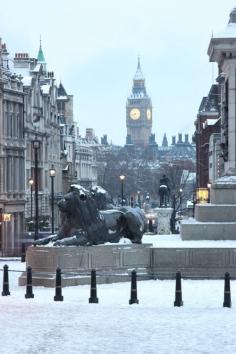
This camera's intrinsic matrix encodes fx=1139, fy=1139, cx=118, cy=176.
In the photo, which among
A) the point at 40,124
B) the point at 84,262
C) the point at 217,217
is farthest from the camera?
the point at 40,124

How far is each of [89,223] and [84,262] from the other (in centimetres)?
143

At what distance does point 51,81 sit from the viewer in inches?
4505

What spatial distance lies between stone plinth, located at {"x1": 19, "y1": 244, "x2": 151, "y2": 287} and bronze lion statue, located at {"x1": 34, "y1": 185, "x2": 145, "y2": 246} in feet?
1.75

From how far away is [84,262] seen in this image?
31.8 metres

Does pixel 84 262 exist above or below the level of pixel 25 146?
below

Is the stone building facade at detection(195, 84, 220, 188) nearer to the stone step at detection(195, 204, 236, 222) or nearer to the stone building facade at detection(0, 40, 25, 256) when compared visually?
the stone building facade at detection(0, 40, 25, 256)

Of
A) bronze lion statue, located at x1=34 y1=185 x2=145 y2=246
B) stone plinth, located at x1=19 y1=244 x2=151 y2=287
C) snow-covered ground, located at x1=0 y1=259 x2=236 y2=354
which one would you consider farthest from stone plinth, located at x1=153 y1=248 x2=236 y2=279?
snow-covered ground, located at x1=0 y1=259 x2=236 y2=354

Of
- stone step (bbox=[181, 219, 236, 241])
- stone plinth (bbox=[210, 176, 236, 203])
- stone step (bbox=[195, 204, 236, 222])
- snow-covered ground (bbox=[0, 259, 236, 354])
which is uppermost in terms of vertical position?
stone plinth (bbox=[210, 176, 236, 203])

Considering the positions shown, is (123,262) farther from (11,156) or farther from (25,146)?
(25,146)

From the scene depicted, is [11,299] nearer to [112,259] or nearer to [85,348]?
[112,259]

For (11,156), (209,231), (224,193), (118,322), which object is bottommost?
(118,322)

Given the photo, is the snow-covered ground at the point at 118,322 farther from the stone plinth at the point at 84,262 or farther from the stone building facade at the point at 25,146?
the stone building facade at the point at 25,146

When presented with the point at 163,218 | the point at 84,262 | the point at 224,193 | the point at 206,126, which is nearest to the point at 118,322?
the point at 84,262

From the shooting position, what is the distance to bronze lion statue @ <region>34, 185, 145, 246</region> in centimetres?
3244
